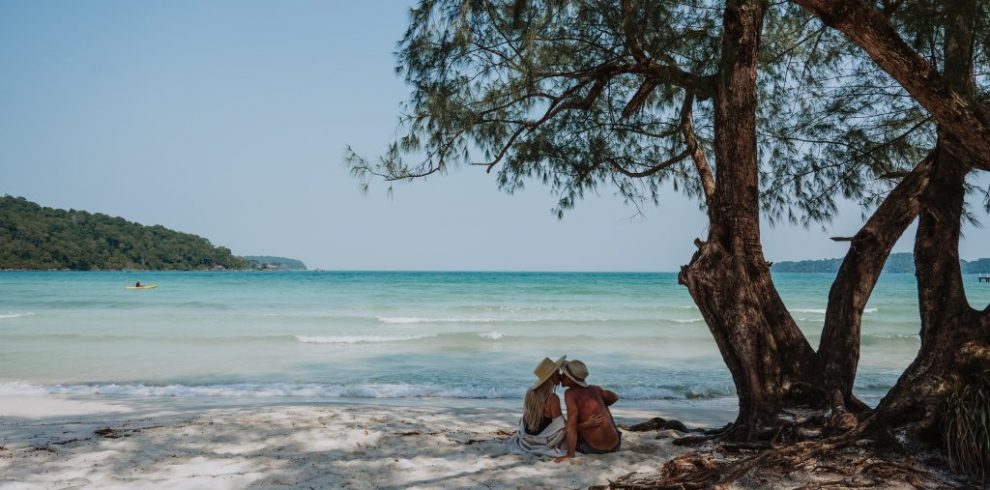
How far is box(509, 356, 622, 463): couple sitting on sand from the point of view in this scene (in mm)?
4793

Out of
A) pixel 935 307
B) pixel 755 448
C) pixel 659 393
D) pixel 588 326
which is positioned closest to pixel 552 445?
pixel 755 448

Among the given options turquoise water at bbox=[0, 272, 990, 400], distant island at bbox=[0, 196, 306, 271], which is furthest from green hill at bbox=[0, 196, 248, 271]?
turquoise water at bbox=[0, 272, 990, 400]

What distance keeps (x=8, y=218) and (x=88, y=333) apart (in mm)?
56063

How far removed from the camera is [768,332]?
4.82 m

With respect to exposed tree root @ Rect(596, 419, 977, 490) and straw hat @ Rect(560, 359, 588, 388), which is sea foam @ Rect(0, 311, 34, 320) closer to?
straw hat @ Rect(560, 359, 588, 388)

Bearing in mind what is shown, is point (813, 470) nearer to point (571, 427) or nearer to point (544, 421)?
point (571, 427)

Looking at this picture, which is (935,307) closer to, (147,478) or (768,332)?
(768,332)

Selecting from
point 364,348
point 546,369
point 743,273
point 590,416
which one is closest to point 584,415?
point 590,416

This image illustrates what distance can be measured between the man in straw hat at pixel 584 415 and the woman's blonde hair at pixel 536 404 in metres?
0.15

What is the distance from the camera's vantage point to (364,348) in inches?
564

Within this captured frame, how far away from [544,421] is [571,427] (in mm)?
263

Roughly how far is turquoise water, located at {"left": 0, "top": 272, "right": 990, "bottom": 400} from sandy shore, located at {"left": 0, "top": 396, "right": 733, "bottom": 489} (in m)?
2.92

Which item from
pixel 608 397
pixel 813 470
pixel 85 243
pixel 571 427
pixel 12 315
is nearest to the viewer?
pixel 813 470

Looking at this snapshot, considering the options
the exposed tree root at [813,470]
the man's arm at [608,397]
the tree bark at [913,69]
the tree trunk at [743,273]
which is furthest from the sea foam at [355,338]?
the tree bark at [913,69]
